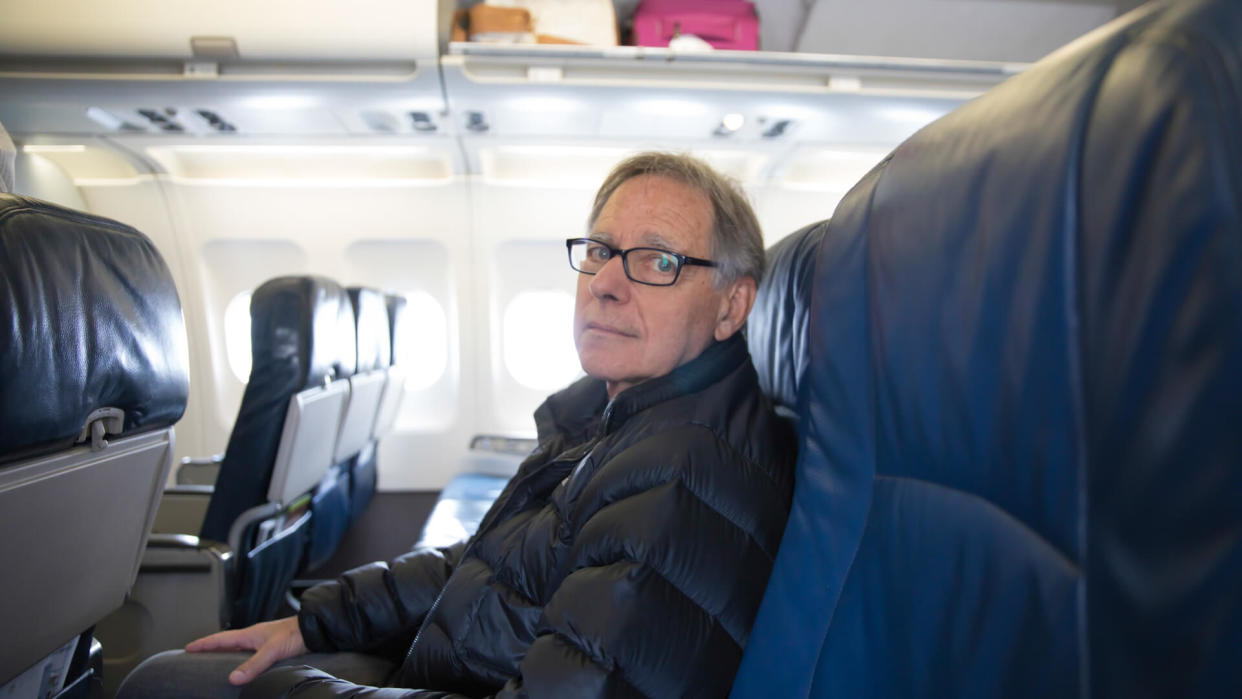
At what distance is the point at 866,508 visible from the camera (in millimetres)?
761

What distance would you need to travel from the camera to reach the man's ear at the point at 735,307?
1601mm

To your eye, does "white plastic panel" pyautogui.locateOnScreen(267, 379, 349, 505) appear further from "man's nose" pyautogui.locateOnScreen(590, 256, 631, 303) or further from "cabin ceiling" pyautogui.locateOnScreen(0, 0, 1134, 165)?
"cabin ceiling" pyautogui.locateOnScreen(0, 0, 1134, 165)

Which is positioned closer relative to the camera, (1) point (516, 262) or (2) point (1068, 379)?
(2) point (1068, 379)

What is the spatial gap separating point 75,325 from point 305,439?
154 cm

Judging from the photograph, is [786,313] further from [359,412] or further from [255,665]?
[359,412]

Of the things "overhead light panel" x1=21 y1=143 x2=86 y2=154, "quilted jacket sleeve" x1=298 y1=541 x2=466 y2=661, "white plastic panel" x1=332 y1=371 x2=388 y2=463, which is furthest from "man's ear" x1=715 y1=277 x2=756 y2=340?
"overhead light panel" x1=21 y1=143 x2=86 y2=154

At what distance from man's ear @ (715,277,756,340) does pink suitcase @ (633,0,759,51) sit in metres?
2.18

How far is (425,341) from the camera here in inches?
207

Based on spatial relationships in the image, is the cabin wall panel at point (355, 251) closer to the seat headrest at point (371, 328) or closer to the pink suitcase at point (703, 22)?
the seat headrest at point (371, 328)

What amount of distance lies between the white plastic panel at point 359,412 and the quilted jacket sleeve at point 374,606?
5.10 feet

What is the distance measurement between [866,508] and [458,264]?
4611 mm

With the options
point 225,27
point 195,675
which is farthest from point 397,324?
point 195,675

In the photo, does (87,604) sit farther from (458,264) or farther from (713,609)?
(458,264)

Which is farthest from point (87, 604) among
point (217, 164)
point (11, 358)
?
point (217, 164)
